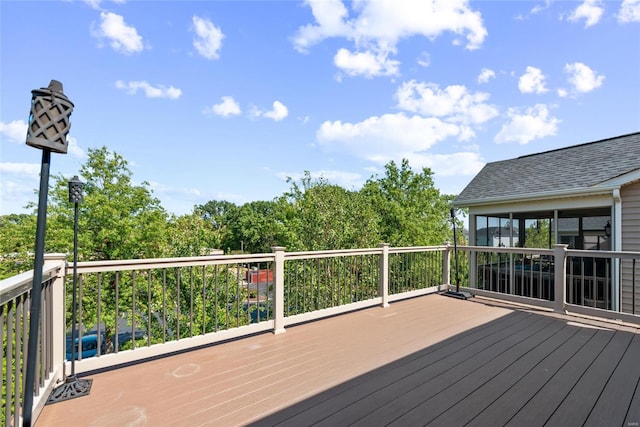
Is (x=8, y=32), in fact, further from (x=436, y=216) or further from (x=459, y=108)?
(x=436, y=216)

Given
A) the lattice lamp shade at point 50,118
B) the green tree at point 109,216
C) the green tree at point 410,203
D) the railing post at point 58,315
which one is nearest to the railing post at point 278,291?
the railing post at point 58,315

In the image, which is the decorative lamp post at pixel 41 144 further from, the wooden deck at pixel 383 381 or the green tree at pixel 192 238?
the green tree at pixel 192 238

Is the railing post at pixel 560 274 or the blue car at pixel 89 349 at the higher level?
the railing post at pixel 560 274

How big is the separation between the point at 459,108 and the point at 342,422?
13025 millimetres

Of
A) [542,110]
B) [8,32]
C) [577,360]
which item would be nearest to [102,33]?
[8,32]

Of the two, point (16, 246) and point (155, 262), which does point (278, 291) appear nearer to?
point (155, 262)

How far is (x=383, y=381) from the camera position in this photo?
224 cm

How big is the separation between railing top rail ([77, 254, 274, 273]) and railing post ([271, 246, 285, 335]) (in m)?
0.08

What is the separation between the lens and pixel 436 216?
14.8 meters

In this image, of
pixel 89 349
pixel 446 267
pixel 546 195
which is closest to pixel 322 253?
pixel 446 267

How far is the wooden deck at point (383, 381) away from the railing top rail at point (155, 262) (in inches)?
33.3

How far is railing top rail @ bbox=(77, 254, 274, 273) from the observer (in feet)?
7.80

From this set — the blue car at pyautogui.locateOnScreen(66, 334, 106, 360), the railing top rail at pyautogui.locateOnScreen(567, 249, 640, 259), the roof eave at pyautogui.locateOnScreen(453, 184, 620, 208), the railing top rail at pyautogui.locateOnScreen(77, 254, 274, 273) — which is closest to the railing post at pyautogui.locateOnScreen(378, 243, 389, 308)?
the railing top rail at pyautogui.locateOnScreen(77, 254, 274, 273)

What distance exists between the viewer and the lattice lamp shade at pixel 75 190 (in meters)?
2.39
